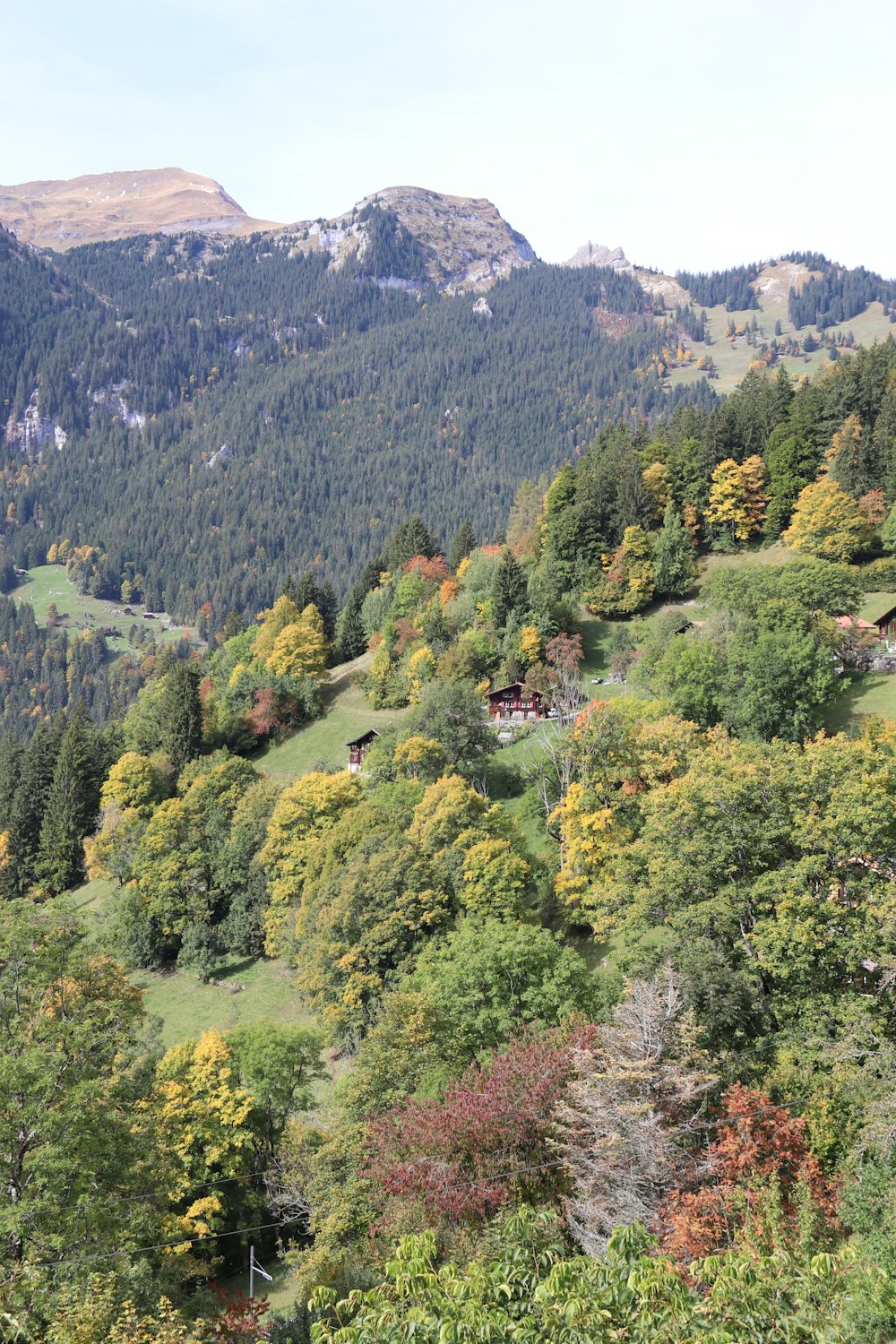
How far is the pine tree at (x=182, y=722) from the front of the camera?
7919 cm

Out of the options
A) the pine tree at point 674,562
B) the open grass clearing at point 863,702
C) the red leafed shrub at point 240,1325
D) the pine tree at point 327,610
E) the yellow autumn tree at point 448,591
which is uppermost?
the pine tree at point 674,562

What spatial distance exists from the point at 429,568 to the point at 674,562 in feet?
89.7

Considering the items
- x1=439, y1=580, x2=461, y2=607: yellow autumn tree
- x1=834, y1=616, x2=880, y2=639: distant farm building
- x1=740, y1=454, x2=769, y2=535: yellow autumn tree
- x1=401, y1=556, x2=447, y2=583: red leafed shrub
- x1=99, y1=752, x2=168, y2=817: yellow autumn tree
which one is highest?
x1=740, y1=454, x2=769, y2=535: yellow autumn tree

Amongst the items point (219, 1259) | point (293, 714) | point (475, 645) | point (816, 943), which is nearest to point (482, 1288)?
point (816, 943)

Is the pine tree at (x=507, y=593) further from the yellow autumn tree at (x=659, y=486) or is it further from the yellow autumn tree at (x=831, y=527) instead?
the yellow autumn tree at (x=831, y=527)

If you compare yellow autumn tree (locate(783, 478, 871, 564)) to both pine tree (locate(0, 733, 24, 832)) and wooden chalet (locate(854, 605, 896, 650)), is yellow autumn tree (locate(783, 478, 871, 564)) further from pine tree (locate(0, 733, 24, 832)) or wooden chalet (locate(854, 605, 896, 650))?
pine tree (locate(0, 733, 24, 832))

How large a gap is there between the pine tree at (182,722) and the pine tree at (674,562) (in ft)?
141

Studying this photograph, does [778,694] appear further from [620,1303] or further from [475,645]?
[620,1303]

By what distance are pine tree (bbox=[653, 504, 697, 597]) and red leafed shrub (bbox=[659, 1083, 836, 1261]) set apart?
183 feet

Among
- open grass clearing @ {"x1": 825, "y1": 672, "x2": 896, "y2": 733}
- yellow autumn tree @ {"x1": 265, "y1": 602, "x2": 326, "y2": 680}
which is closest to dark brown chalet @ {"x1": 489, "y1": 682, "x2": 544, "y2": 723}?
yellow autumn tree @ {"x1": 265, "y1": 602, "x2": 326, "y2": 680}

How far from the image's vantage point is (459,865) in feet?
150

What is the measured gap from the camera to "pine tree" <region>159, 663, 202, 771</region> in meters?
79.2

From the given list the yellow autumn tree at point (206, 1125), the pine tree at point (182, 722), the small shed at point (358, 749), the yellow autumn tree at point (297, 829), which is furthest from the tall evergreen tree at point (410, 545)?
the yellow autumn tree at point (206, 1125)

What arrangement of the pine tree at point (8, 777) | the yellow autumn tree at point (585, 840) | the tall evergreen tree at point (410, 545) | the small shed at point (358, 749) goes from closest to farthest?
the yellow autumn tree at point (585, 840)
the small shed at point (358, 749)
the pine tree at point (8, 777)
the tall evergreen tree at point (410, 545)
